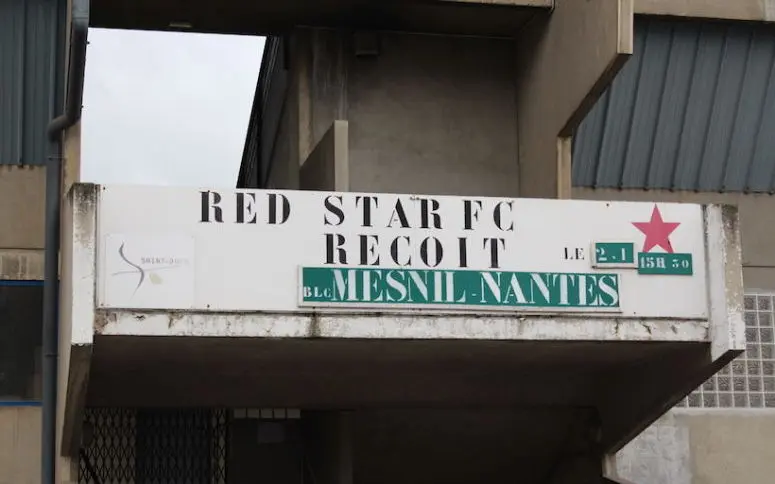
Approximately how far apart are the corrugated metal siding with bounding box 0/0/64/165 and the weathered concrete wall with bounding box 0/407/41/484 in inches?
119

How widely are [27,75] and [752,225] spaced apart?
9.83 m

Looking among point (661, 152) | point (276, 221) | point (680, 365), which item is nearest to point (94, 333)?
point (276, 221)

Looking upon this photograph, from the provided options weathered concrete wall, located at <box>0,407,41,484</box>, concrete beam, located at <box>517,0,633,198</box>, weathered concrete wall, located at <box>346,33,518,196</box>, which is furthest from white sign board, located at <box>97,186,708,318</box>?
weathered concrete wall, located at <box>0,407,41,484</box>

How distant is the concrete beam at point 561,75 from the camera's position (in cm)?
1460

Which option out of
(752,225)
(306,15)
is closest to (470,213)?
(306,15)

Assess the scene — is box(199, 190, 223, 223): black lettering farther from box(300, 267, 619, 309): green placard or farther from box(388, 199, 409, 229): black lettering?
box(388, 199, 409, 229): black lettering

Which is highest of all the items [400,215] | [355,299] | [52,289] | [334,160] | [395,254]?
[334,160]

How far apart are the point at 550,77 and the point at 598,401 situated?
3992 mm

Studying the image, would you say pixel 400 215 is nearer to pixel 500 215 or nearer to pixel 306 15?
pixel 500 215

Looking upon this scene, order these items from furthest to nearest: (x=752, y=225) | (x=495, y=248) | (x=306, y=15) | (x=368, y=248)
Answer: (x=752, y=225) < (x=306, y=15) < (x=495, y=248) < (x=368, y=248)

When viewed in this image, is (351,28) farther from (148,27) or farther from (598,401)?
(598,401)

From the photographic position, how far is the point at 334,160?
1466 centimetres

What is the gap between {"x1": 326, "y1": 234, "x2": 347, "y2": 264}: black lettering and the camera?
514 inches

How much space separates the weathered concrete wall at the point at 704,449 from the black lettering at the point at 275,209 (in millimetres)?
6603
